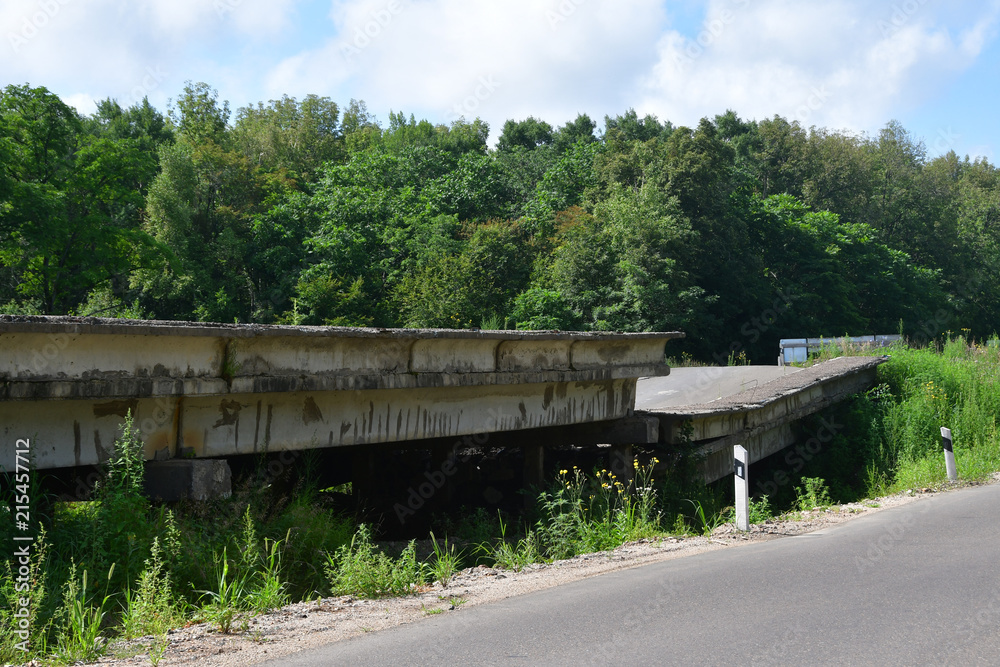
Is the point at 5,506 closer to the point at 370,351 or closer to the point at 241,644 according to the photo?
the point at 241,644

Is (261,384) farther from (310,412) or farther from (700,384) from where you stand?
(700,384)

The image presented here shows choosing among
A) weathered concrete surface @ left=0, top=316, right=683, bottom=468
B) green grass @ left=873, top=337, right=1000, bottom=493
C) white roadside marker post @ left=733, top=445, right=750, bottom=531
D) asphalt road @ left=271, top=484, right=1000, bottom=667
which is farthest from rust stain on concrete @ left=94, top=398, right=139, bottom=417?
green grass @ left=873, top=337, right=1000, bottom=493

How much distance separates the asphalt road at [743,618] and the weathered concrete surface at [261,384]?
2771mm

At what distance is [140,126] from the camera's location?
56906 mm

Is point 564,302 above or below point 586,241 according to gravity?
below

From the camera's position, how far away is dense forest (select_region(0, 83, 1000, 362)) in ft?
116

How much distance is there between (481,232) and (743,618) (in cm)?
3680

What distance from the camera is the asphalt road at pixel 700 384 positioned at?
18.7 m

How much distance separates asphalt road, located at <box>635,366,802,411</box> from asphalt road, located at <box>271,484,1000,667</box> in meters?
11.1

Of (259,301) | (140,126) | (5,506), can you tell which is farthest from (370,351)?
(140,126)

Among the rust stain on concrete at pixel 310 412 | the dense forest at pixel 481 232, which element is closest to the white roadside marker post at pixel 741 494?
the rust stain on concrete at pixel 310 412

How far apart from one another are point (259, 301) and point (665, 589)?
1618 inches

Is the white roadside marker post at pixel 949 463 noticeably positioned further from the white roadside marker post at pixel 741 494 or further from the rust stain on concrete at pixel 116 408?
the rust stain on concrete at pixel 116 408

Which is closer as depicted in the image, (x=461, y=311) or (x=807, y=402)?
(x=807, y=402)
